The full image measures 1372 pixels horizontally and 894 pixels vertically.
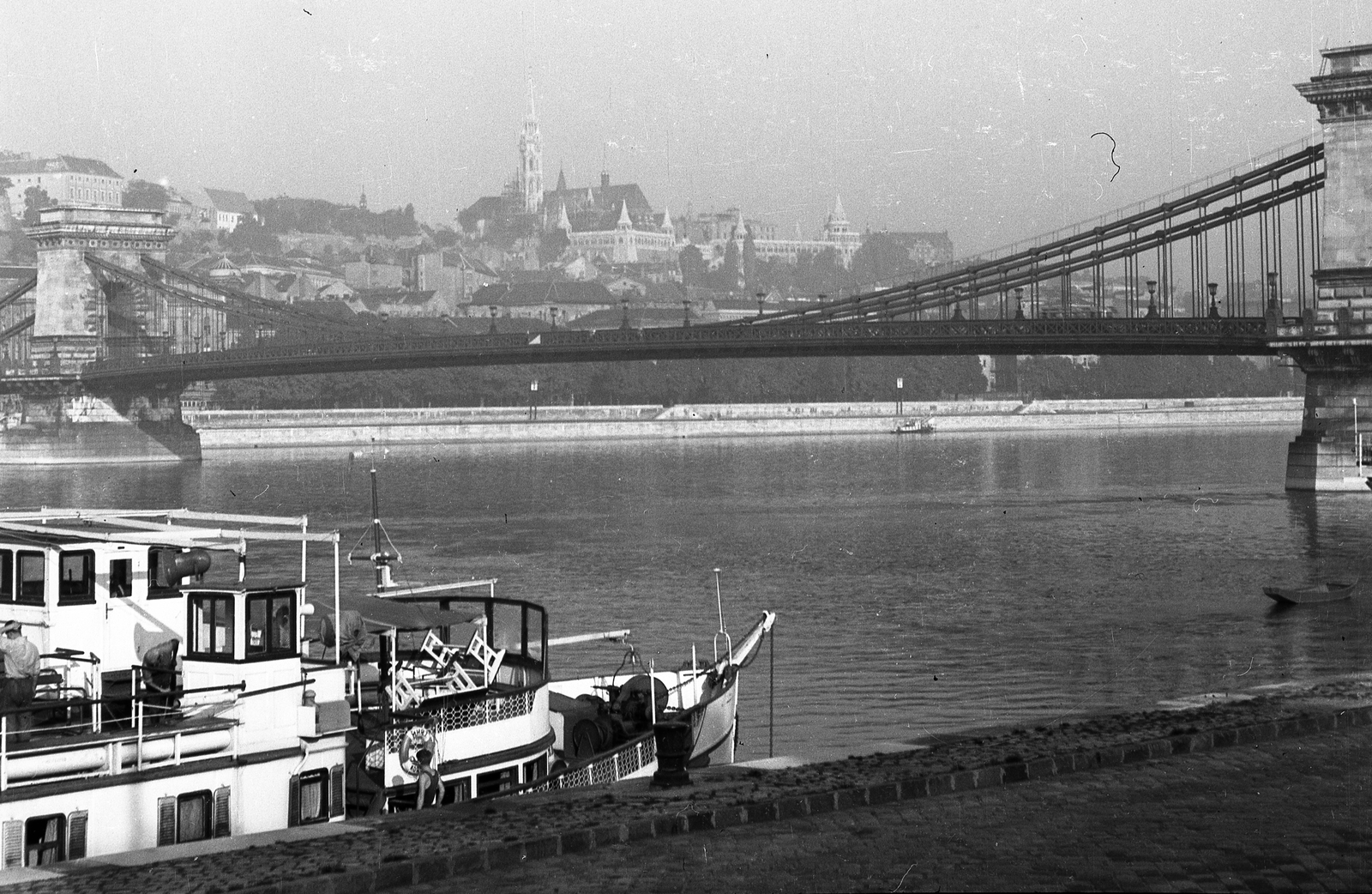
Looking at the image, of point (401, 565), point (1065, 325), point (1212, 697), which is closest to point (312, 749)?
point (1212, 697)

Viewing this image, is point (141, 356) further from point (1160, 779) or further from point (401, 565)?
point (1160, 779)

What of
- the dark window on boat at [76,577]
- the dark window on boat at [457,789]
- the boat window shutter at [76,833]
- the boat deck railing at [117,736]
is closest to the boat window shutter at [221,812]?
the boat deck railing at [117,736]

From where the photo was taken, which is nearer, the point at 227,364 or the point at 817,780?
the point at 817,780

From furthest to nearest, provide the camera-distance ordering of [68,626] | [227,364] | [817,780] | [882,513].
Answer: [227,364] < [882,513] < [68,626] < [817,780]

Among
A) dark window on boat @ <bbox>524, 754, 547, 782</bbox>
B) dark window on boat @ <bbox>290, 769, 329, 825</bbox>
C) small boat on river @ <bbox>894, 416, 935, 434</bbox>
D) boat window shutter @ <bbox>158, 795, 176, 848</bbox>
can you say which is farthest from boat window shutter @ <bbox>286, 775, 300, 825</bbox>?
small boat on river @ <bbox>894, 416, 935, 434</bbox>

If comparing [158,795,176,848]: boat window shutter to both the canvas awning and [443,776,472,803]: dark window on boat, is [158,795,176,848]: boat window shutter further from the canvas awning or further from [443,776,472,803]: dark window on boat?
the canvas awning

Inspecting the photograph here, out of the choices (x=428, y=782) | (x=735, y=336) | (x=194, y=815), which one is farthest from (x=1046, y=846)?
(x=735, y=336)
